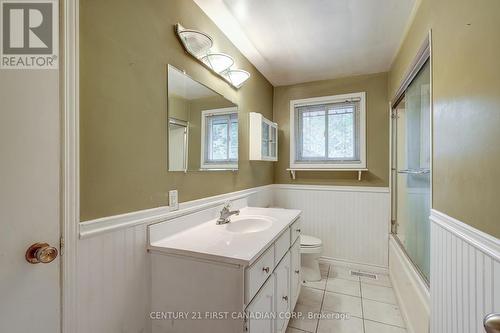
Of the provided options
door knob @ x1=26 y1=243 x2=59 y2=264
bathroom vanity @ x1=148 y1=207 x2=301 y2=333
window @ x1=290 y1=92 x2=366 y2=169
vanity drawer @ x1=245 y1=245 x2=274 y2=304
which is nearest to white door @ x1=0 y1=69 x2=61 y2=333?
door knob @ x1=26 y1=243 x2=59 y2=264

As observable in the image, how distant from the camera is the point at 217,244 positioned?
117cm

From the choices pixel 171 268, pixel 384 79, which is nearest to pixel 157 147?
pixel 171 268

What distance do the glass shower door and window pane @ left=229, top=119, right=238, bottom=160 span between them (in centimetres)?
142

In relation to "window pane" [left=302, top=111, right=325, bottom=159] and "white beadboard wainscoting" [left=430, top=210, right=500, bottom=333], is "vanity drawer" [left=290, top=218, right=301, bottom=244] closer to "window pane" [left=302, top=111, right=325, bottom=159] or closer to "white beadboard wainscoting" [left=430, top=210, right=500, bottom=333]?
"white beadboard wainscoting" [left=430, top=210, right=500, bottom=333]

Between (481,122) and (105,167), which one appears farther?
(105,167)

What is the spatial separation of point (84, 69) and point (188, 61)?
722mm

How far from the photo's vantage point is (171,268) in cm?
114

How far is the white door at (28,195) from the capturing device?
2.32 feet

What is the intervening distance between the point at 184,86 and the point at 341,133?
2.05m

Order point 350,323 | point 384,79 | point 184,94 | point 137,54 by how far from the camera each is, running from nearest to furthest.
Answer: point 137,54 → point 184,94 → point 350,323 → point 384,79

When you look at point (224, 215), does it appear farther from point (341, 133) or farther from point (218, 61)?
point (341, 133)

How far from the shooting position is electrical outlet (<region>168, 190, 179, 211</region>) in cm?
132

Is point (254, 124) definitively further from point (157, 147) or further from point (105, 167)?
point (105, 167)

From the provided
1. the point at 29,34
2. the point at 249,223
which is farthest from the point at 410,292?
the point at 29,34
